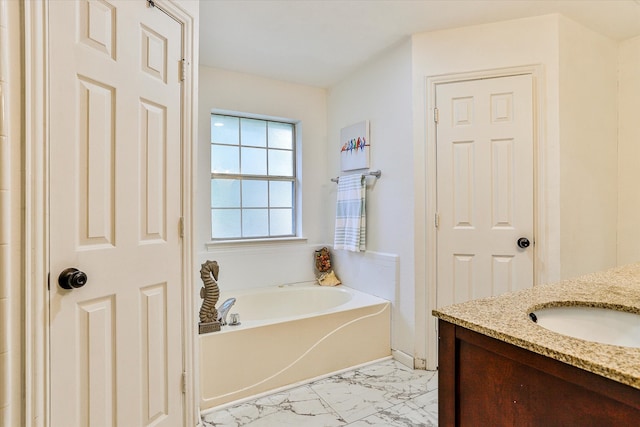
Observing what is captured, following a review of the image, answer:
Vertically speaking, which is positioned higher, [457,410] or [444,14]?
[444,14]

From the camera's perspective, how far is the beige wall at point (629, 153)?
94.6 inches

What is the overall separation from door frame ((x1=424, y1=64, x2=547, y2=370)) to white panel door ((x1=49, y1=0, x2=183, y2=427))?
1613 millimetres

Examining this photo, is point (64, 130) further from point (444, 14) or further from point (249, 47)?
point (444, 14)

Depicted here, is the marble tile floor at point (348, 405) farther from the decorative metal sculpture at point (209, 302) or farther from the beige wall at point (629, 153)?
the beige wall at point (629, 153)

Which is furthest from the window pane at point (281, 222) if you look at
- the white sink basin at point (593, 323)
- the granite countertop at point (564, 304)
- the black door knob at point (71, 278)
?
the white sink basin at point (593, 323)

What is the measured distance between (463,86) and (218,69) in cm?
198

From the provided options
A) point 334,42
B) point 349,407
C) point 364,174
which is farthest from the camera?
point 364,174

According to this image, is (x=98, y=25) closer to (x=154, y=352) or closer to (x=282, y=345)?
(x=154, y=352)

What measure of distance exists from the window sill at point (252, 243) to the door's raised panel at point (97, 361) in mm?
1608

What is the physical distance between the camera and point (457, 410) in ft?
2.70

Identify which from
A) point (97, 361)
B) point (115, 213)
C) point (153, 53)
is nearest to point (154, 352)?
point (97, 361)

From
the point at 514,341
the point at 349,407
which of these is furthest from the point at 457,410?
the point at 349,407

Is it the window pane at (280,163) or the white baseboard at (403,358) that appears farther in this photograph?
the window pane at (280,163)

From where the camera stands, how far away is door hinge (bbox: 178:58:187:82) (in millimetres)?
1552
